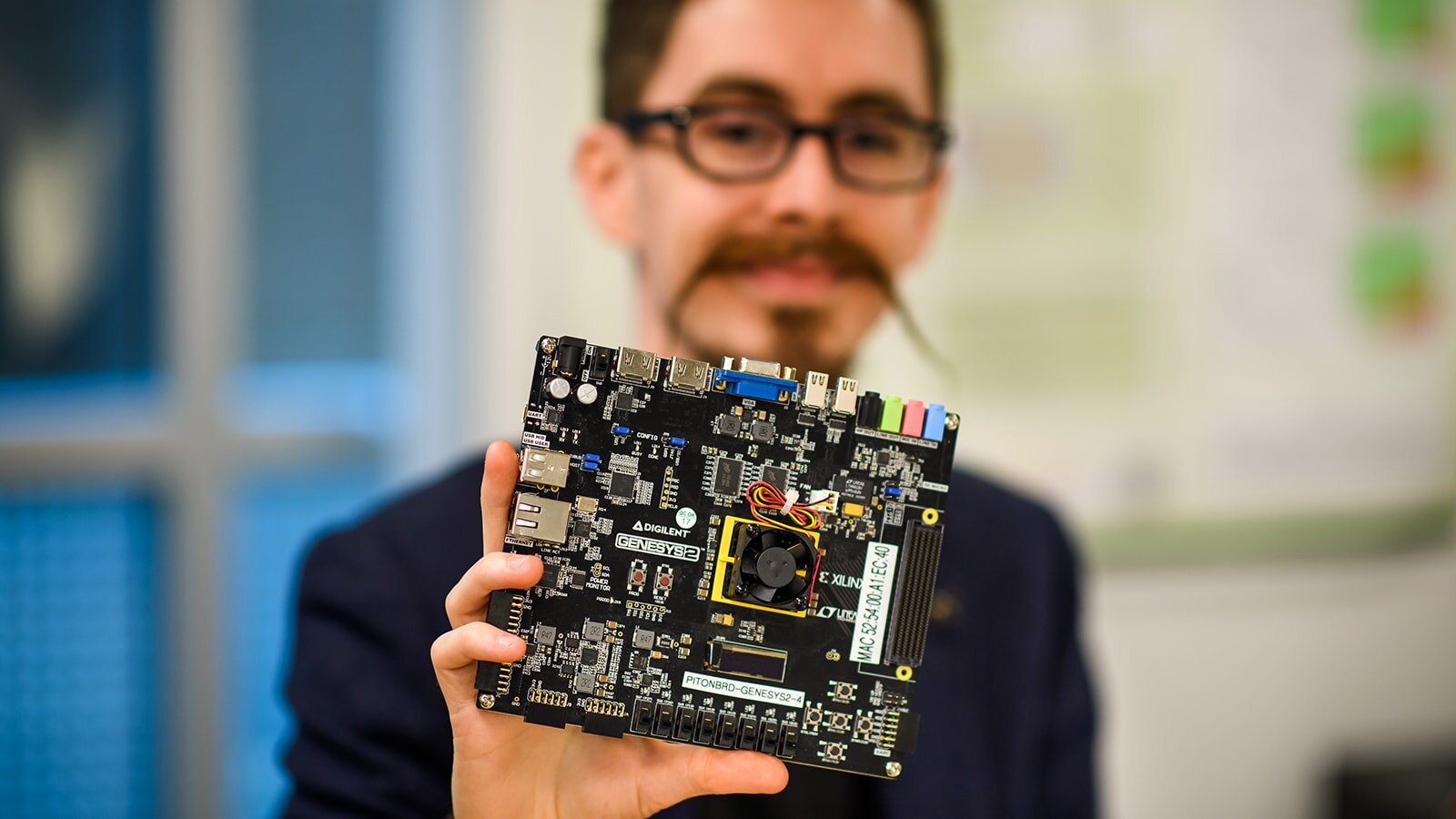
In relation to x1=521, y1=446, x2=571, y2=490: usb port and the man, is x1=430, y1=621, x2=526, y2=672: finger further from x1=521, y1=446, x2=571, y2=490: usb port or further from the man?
the man

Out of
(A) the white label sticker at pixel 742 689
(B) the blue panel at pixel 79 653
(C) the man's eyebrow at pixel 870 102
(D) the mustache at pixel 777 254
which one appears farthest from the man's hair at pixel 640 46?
(B) the blue panel at pixel 79 653

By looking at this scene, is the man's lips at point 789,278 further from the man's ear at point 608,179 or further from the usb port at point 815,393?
the usb port at point 815,393

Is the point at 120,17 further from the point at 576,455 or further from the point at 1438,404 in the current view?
the point at 1438,404

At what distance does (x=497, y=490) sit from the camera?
765 millimetres

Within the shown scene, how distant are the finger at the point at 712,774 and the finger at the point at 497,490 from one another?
8.7 inches

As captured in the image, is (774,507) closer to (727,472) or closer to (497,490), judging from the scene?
(727,472)

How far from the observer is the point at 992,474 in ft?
7.12

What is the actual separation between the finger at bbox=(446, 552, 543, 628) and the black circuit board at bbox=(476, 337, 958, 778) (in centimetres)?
2

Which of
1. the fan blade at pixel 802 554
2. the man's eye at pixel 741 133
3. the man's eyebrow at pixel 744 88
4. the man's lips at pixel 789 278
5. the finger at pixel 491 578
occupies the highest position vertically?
the man's eyebrow at pixel 744 88

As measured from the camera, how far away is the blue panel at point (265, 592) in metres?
2.29

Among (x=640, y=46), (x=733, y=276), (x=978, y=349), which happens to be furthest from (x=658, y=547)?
(x=978, y=349)

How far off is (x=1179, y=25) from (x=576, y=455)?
6.27 ft

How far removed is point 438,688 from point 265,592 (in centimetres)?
166

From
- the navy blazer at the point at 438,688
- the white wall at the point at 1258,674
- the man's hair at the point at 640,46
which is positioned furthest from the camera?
the white wall at the point at 1258,674
